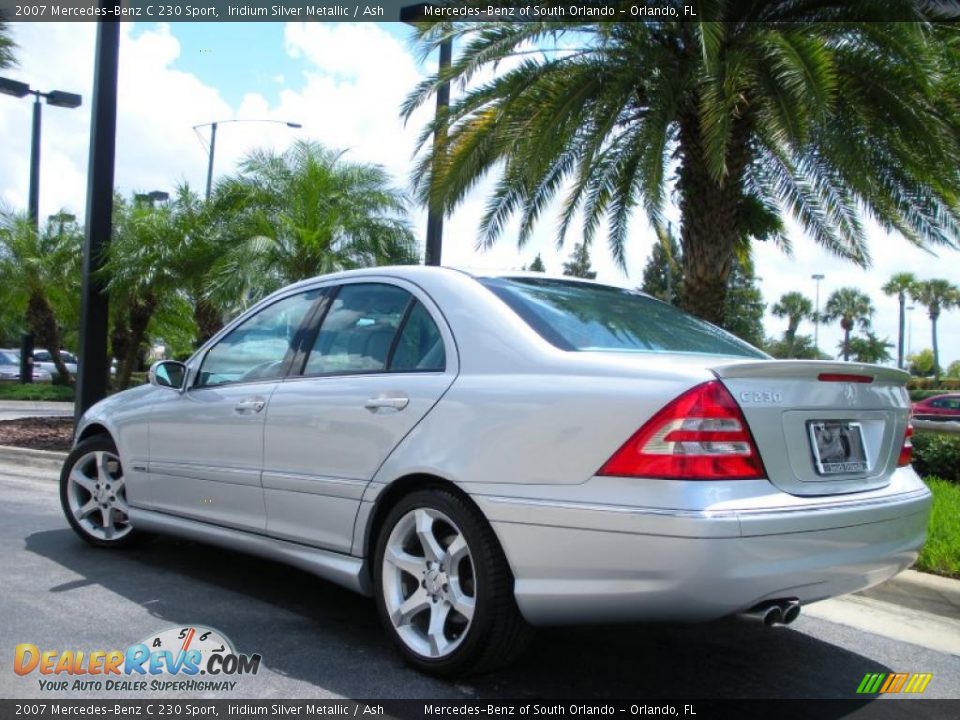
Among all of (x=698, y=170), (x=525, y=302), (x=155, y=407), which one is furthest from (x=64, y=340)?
(x=525, y=302)

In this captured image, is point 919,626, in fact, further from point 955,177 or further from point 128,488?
point 955,177

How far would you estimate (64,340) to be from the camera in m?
25.1

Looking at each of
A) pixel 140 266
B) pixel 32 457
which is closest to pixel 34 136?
pixel 140 266

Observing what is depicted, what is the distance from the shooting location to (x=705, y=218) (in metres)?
9.59

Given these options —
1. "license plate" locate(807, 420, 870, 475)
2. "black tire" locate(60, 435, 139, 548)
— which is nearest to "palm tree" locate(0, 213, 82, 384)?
"black tire" locate(60, 435, 139, 548)

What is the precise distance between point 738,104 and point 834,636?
6157 mm

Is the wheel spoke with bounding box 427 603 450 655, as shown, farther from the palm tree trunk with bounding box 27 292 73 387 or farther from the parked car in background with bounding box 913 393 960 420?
the parked car in background with bounding box 913 393 960 420

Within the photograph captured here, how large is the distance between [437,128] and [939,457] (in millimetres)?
6150

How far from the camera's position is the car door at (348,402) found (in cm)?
362

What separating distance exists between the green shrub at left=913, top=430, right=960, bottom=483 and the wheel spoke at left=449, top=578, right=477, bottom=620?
7.38 metres

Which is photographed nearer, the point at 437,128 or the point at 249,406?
the point at 249,406

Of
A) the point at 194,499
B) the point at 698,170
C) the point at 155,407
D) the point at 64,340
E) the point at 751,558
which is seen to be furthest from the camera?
the point at 64,340

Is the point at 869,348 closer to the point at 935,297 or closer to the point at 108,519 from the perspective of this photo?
the point at 935,297

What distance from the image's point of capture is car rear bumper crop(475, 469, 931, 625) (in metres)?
2.80
